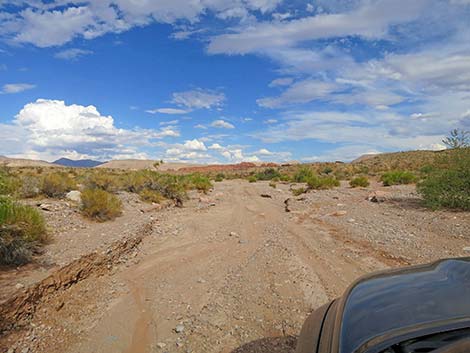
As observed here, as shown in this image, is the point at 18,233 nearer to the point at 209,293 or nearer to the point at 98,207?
the point at 209,293

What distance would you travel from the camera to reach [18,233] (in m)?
7.50

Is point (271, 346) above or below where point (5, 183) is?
below

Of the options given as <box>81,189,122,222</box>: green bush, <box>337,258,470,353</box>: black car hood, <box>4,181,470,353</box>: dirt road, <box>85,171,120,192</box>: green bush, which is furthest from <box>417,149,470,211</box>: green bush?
<box>85,171,120,192</box>: green bush

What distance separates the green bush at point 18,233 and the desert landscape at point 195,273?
192 millimetres

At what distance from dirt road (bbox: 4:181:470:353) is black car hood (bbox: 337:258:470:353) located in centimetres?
234

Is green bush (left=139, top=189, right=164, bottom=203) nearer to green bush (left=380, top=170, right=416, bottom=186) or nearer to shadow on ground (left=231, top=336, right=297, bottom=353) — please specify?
shadow on ground (left=231, top=336, right=297, bottom=353)

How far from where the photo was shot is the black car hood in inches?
69.0

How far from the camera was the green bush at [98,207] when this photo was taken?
38.9 feet

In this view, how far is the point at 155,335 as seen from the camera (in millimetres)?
4945

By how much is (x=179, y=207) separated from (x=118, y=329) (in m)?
12.0

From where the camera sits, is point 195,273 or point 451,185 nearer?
point 195,273

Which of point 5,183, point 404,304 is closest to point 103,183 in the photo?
point 5,183

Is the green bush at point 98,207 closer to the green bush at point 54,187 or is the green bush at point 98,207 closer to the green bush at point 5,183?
the green bush at point 54,187

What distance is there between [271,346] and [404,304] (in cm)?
280
